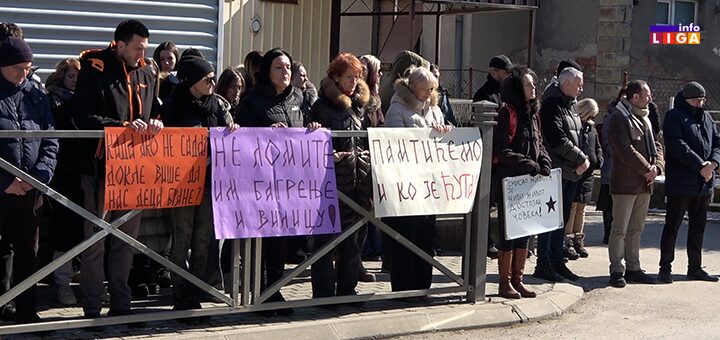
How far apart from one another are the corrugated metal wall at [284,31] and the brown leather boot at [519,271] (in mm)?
4799

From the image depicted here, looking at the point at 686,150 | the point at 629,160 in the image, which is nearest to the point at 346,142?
the point at 629,160

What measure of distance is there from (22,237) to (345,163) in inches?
88.3

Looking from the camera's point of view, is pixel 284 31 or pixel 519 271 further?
pixel 284 31

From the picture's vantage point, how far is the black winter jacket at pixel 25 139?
22.3ft

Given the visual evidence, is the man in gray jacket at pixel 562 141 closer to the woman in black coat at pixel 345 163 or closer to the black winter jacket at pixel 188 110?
the woman in black coat at pixel 345 163

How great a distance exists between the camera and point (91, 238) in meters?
6.89

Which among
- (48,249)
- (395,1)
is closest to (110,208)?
(48,249)

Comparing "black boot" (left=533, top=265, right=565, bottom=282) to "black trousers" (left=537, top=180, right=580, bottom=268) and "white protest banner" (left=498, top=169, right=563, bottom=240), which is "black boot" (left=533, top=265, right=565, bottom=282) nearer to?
"black trousers" (left=537, top=180, right=580, bottom=268)

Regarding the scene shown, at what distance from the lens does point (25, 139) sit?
6816 mm

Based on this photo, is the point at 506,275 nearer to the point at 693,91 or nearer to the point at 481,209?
the point at 481,209

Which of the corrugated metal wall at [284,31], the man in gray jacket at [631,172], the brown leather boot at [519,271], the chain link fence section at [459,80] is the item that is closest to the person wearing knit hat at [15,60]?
the brown leather boot at [519,271]

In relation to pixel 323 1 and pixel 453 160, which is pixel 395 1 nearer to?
pixel 323 1

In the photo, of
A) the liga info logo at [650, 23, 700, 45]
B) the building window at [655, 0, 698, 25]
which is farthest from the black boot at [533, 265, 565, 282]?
the building window at [655, 0, 698, 25]

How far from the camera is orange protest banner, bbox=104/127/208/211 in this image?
691 centimetres
